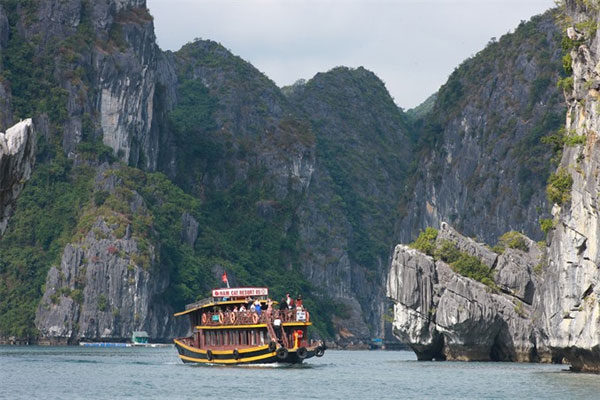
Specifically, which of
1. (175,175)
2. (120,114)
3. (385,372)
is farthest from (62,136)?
(385,372)

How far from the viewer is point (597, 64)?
56.6 meters

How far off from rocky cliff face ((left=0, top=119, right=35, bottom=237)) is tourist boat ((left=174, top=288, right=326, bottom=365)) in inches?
1706

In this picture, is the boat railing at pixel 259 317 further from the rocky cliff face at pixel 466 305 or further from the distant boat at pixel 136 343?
the distant boat at pixel 136 343

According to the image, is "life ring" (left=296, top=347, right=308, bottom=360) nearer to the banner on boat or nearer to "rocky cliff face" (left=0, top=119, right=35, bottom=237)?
the banner on boat

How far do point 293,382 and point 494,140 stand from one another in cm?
11341

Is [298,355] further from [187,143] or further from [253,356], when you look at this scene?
[187,143]

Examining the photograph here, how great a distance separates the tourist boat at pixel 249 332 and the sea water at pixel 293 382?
83 cm

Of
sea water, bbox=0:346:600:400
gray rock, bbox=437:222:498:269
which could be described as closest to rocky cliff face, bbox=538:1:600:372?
sea water, bbox=0:346:600:400

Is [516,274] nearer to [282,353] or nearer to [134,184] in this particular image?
[282,353]

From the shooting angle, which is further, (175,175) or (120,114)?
(175,175)

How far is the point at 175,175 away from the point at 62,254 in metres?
48.6

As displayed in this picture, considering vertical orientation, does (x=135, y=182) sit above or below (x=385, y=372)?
above

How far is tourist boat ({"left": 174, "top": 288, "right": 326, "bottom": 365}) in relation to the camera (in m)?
70.6

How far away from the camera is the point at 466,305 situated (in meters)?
79.6
